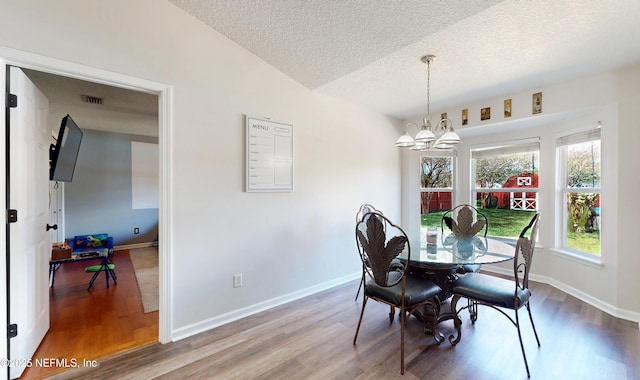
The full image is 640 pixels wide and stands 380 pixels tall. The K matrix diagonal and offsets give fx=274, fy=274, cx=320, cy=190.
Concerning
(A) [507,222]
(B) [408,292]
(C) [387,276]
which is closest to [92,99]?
(C) [387,276]

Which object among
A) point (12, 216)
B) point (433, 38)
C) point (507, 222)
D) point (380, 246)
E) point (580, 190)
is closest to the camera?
point (12, 216)

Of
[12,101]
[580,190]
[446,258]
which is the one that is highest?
[12,101]

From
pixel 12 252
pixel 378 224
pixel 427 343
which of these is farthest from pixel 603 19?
pixel 12 252

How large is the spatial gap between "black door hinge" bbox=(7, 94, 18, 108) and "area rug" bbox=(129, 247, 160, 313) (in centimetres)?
197

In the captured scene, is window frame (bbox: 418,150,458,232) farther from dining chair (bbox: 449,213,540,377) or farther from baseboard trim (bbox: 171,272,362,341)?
dining chair (bbox: 449,213,540,377)

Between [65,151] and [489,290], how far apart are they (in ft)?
12.5

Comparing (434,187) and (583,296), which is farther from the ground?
(434,187)

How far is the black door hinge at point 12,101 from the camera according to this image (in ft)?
5.46

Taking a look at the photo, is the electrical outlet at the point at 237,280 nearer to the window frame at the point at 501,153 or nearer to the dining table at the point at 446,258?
the dining table at the point at 446,258

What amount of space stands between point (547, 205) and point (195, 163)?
4114 millimetres

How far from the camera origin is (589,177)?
10.0 feet

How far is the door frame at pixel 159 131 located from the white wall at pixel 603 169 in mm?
3558

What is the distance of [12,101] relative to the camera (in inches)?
66.2

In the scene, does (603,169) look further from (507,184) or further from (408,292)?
(408,292)
